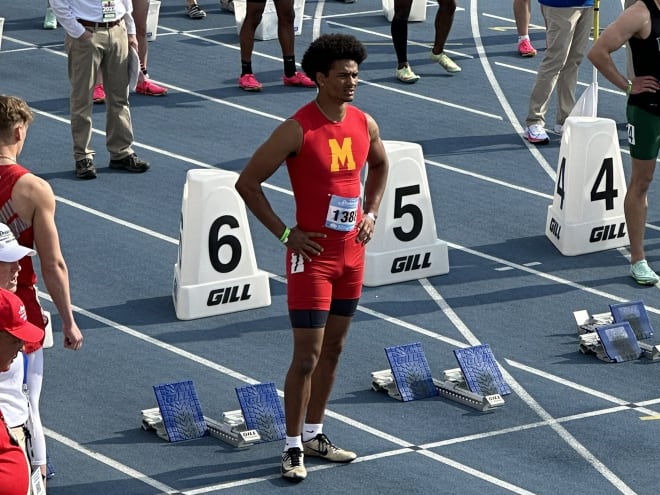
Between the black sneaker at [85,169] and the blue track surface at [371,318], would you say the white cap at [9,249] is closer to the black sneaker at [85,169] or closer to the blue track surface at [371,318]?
the blue track surface at [371,318]

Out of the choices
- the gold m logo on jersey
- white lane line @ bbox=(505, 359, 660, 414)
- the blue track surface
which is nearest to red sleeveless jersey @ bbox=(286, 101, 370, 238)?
the gold m logo on jersey

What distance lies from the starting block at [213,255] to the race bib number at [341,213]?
2567mm

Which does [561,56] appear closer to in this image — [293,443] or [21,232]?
[293,443]

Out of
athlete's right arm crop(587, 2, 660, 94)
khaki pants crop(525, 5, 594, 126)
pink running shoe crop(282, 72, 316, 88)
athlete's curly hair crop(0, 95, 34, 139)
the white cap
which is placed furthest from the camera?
pink running shoe crop(282, 72, 316, 88)

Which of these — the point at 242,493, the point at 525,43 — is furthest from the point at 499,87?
the point at 242,493

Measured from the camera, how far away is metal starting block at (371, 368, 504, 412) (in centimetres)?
813

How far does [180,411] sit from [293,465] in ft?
2.76

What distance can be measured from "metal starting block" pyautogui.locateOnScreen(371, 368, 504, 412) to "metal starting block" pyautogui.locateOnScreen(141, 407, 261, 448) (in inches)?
38.5

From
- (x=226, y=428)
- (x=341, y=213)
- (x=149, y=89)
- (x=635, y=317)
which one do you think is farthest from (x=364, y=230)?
(x=149, y=89)

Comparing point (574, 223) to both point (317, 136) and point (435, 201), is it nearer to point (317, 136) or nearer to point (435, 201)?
point (435, 201)

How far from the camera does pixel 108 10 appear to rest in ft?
38.8

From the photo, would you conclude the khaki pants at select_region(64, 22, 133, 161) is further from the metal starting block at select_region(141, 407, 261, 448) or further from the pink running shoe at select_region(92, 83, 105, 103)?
the metal starting block at select_region(141, 407, 261, 448)

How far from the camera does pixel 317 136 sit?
6879 millimetres

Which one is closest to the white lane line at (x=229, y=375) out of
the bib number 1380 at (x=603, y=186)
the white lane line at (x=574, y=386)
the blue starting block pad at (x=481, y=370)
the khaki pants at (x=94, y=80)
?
the blue starting block pad at (x=481, y=370)
